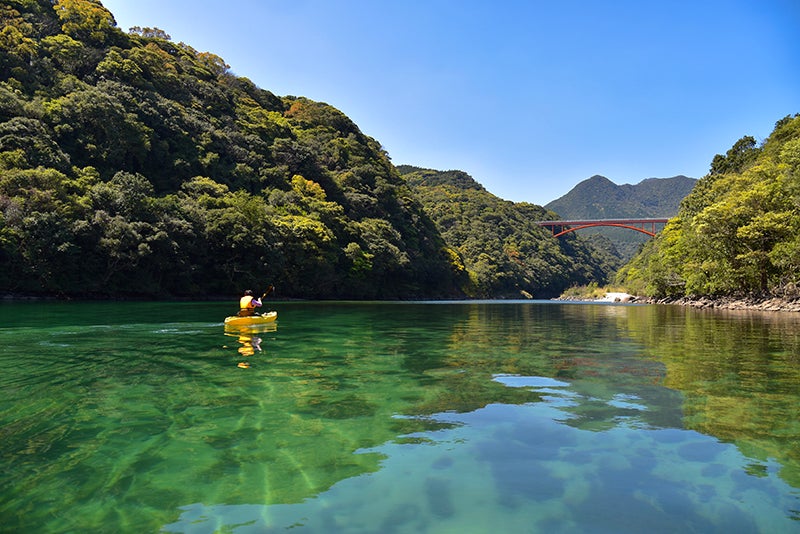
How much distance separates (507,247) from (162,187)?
92039 millimetres

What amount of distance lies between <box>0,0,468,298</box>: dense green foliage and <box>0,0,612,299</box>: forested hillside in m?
0.16

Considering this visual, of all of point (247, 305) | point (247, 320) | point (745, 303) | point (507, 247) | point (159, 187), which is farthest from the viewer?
point (507, 247)

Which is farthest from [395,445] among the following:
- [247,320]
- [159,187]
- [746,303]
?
[159,187]

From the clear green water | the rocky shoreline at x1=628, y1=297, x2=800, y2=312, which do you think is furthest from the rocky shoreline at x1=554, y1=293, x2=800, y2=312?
the clear green water

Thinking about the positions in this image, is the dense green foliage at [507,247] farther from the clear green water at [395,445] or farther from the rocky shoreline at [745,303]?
the clear green water at [395,445]

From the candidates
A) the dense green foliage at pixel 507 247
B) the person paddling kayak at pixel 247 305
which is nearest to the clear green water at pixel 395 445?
the person paddling kayak at pixel 247 305

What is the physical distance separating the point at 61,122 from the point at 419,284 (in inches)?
2080

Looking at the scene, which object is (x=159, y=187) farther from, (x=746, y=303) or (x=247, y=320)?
(x=746, y=303)

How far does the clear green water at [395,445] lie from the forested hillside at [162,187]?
111 ft

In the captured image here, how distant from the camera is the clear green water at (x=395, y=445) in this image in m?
3.90

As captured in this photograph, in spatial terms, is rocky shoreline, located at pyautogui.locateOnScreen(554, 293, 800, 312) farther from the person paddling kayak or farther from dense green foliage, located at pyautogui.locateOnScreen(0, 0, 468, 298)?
dense green foliage, located at pyautogui.locateOnScreen(0, 0, 468, 298)

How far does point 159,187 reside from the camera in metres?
55.9

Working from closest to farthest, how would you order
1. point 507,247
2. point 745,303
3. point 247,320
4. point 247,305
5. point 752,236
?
point 247,320 → point 247,305 → point 752,236 → point 745,303 → point 507,247

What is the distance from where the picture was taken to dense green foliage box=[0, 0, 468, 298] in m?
40.1
